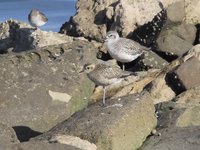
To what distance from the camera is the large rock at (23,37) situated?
16047 millimetres

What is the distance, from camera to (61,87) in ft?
42.2

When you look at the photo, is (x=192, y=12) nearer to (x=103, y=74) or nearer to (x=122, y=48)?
(x=122, y=48)

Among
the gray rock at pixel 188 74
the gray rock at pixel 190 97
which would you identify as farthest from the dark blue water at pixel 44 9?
the gray rock at pixel 190 97

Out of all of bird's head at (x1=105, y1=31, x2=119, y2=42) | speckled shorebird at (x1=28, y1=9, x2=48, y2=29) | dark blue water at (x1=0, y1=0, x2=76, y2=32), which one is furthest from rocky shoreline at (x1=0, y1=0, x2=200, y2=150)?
dark blue water at (x1=0, y1=0, x2=76, y2=32)

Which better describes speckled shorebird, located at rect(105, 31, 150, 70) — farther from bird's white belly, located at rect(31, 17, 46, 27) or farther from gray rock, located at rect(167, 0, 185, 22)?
bird's white belly, located at rect(31, 17, 46, 27)

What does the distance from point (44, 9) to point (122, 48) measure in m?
11.8

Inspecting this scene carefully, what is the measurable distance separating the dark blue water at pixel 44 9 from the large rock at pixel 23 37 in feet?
15.0

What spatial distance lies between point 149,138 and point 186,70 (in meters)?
3.06

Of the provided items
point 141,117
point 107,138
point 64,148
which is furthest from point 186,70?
point 64,148

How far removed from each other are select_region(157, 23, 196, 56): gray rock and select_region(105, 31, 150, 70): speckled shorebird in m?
0.62

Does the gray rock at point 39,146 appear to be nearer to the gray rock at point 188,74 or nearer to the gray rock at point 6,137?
the gray rock at point 6,137

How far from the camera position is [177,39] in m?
15.9

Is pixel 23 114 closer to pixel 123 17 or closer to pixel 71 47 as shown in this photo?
pixel 71 47

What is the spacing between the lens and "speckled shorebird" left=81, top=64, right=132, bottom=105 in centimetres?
1260
